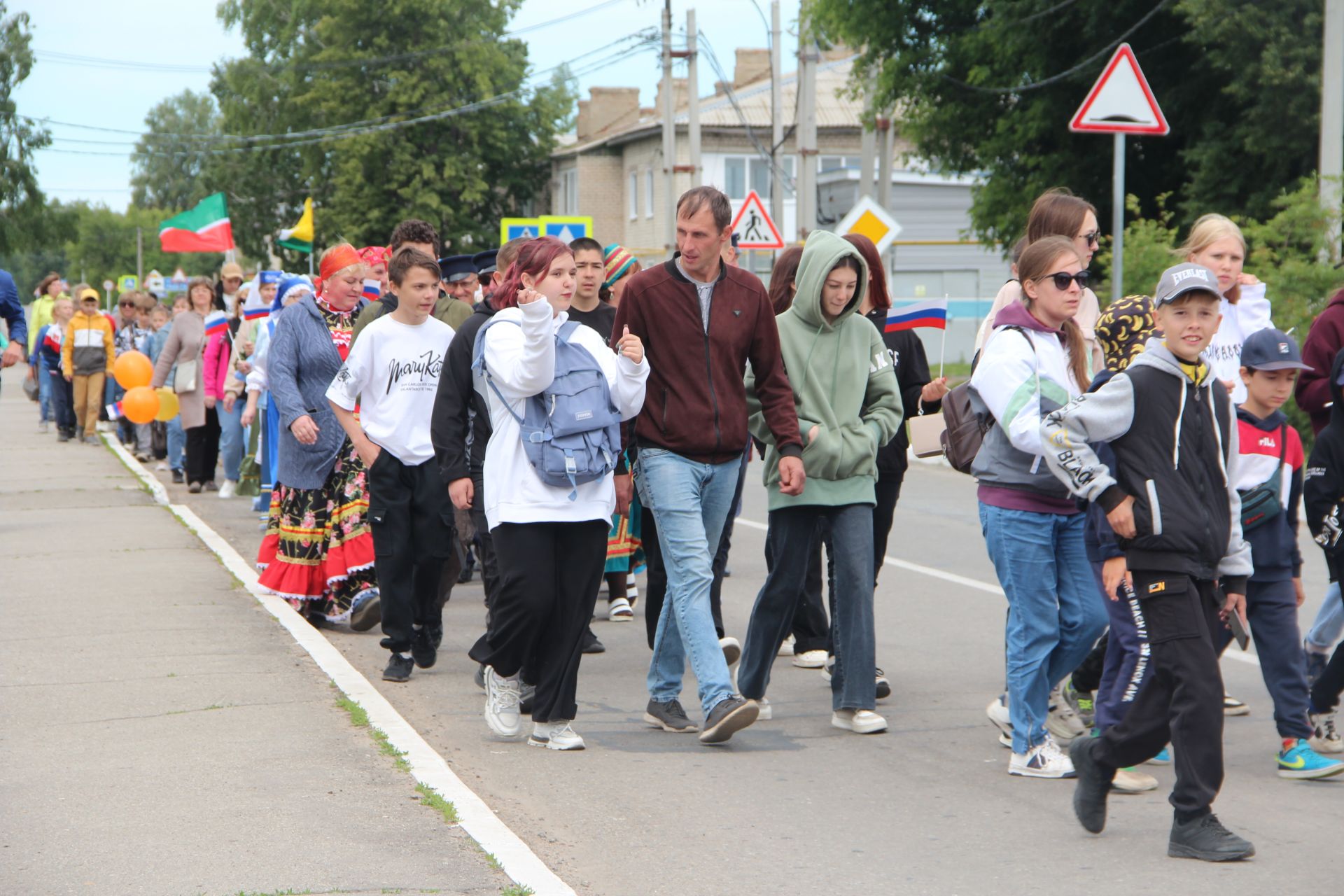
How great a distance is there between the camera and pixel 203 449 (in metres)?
16.4

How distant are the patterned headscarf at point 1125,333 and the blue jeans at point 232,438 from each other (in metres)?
11.0

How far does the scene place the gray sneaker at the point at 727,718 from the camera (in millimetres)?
6152

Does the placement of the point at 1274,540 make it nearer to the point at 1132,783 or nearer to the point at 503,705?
the point at 1132,783

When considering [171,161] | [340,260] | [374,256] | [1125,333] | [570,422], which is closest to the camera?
[1125,333]

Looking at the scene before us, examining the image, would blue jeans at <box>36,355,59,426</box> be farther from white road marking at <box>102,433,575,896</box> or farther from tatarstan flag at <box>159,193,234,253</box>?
white road marking at <box>102,433,575,896</box>

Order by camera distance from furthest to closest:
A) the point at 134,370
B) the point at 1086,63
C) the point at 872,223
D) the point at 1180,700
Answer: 1. the point at 1086,63
2. the point at 872,223
3. the point at 134,370
4. the point at 1180,700

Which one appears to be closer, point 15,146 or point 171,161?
point 15,146

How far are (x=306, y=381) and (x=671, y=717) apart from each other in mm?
3209

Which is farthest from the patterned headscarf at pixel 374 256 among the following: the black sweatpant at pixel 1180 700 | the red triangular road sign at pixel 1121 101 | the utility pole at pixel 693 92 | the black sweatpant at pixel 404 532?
the utility pole at pixel 693 92

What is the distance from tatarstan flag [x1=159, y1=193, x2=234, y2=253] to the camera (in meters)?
23.3

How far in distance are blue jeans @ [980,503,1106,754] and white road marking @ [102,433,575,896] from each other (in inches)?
74.6

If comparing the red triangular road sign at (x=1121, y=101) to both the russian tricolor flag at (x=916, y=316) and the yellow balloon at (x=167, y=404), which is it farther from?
the yellow balloon at (x=167, y=404)

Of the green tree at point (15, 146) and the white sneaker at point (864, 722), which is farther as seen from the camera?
the green tree at point (15, 146)

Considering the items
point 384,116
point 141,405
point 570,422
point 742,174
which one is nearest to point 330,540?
point 570,422
